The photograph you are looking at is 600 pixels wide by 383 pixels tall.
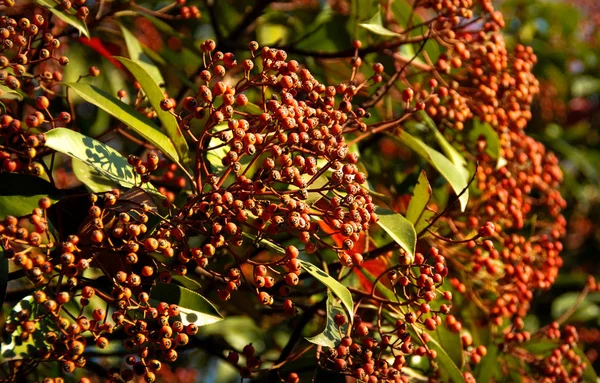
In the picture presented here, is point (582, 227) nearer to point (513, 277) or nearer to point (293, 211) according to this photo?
Answer: point (513, 277)

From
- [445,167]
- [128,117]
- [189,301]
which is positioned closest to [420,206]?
[445,167]

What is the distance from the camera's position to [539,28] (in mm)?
4062

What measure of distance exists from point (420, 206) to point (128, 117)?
818 millimetres

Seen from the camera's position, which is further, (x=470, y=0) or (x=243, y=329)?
(x=243, y=329)

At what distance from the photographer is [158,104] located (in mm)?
1684

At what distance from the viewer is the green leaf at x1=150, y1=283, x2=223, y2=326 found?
156 centimetres

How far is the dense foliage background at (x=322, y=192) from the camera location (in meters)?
1.56

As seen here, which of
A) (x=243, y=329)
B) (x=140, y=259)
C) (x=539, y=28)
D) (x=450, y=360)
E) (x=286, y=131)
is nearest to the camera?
(x=140, y=259)

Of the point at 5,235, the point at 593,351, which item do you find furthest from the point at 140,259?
the point at 593,351

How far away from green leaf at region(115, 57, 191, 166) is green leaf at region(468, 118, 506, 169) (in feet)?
3.53

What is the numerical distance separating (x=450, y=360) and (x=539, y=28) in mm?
2839

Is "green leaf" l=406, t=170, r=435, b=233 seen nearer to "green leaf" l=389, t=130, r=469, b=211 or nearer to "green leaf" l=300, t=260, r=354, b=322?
"green leaf" l=389, t=130, r=469, b=211

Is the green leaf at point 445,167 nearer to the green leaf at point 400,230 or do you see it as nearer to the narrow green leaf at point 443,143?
the narrow green leaf at point 443,143

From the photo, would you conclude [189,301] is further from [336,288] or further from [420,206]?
[420,206]
